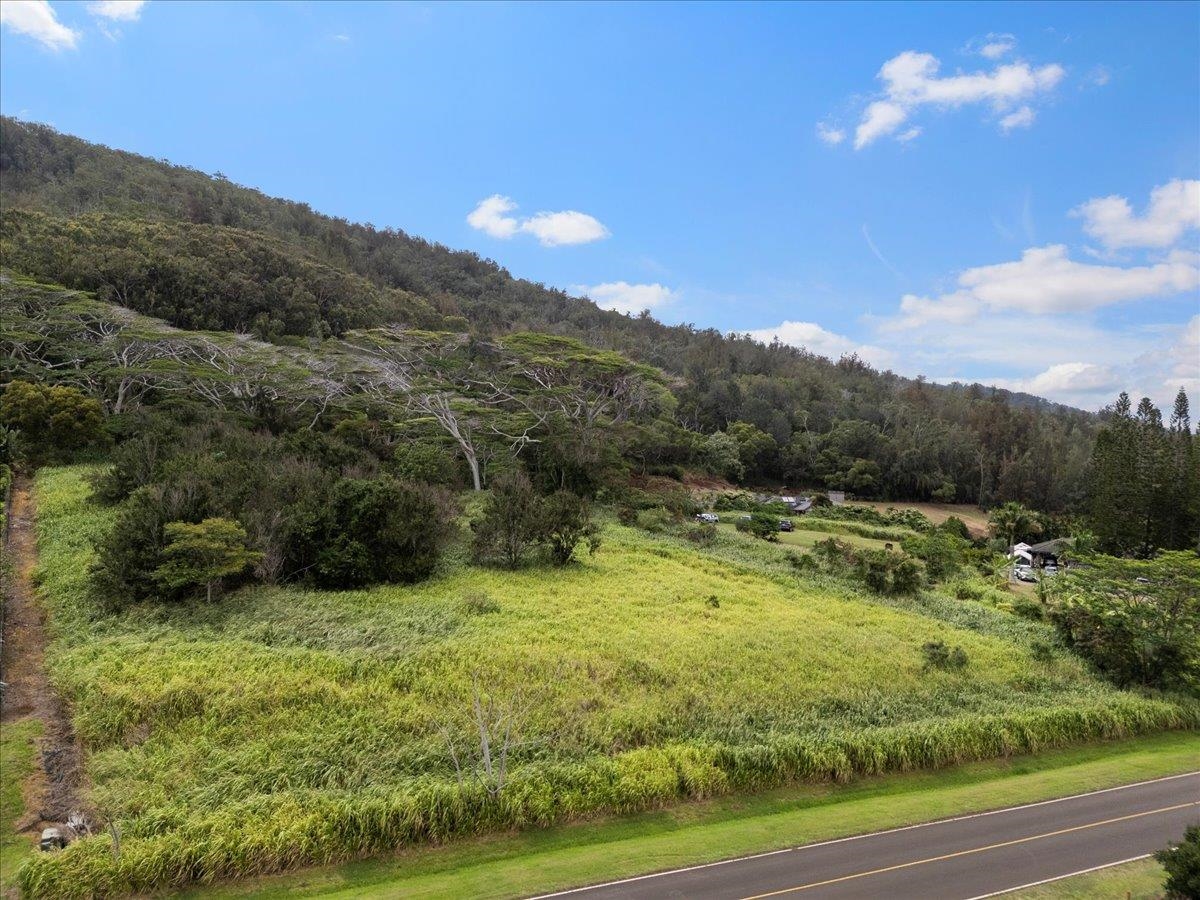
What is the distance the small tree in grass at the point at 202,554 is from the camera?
643 inches

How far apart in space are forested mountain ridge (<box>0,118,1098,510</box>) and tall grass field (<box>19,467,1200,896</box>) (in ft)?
85.6

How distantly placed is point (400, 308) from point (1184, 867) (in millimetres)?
61810

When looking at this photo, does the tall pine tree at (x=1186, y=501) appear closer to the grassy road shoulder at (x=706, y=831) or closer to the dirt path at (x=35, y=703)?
the grassy road shoulder at (x=706, y=831)

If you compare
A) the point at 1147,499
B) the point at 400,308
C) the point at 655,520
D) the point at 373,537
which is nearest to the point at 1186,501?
the point at 1147,499

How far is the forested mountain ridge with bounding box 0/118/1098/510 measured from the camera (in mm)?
46406

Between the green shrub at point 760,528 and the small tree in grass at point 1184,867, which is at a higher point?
the green shrub at point 760,528

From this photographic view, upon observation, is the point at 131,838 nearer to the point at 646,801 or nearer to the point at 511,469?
the point at 646,801

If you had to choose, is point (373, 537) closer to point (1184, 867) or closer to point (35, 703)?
point (35, 703)

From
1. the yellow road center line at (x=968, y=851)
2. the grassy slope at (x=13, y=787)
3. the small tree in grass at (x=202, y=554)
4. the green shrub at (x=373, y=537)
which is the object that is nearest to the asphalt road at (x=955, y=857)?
the yellow road center line at (x=968, y=851)

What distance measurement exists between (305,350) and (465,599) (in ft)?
93.5

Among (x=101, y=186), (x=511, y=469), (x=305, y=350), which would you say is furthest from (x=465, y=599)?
(x=101, y=186)

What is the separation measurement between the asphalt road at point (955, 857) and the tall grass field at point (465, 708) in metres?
1.72

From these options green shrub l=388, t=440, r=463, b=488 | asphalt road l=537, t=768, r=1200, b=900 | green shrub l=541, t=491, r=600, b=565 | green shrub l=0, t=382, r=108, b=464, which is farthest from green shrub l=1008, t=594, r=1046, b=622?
green shrub l=0, t=382, r=108, b=464

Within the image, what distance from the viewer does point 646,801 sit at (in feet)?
37.6
